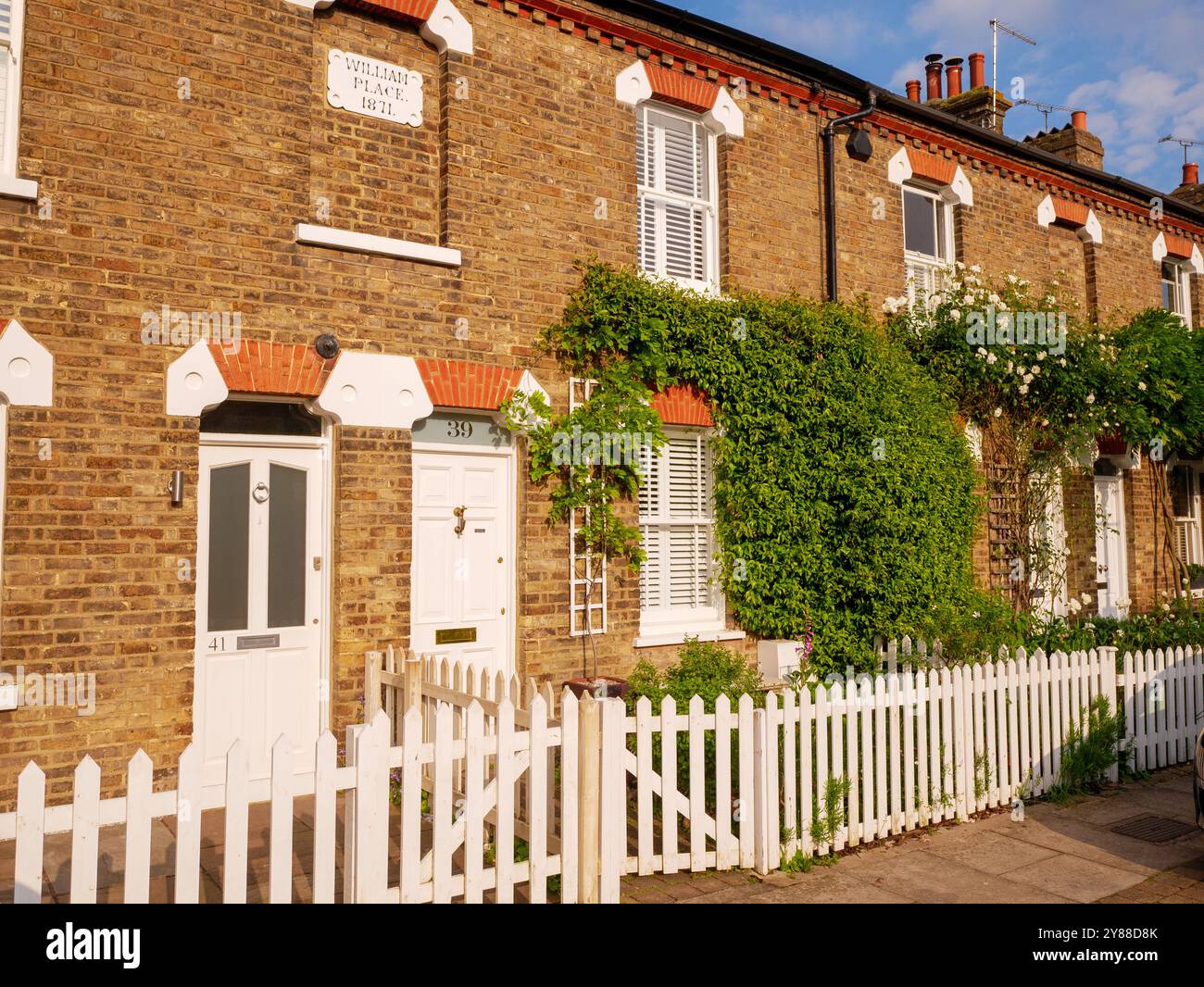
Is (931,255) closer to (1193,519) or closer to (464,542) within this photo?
(464,542)

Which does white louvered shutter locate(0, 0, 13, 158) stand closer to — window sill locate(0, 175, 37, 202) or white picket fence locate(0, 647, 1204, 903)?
window sill locate(0, 175, 37, 202)

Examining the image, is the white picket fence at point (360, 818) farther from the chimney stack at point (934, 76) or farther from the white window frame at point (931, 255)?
the chimney stack at point (934, 76)

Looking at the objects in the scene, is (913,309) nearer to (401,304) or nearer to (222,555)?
(401,304)

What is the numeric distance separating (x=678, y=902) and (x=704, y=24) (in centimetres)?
842

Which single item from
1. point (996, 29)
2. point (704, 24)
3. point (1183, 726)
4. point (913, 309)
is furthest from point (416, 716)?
point (996, 29)

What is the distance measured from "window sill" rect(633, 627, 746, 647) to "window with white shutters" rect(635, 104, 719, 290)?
3.47 m

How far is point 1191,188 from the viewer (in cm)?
1744

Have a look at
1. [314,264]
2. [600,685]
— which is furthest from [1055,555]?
[314,264]

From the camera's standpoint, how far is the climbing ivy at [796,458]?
8.98m

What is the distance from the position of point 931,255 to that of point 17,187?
1015 cm

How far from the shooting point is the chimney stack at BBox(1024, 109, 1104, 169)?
571 inches

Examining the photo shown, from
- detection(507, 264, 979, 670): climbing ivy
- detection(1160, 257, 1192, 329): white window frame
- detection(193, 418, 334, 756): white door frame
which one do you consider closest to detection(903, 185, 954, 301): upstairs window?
detection(507, 264, 979, 670): climbing ivy
